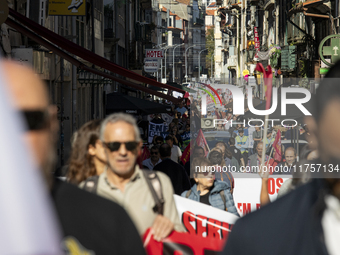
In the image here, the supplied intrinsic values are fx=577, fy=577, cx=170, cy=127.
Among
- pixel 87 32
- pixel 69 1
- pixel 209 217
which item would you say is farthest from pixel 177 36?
pixel 209 217

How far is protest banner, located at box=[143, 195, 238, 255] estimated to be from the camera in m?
2.68

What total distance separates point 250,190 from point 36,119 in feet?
23.4

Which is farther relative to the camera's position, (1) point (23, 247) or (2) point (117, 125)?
(2) point (117, 125)

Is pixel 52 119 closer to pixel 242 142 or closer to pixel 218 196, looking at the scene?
pixel 218 196

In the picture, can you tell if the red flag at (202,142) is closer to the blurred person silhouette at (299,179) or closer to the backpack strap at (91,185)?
the blurred person silhouette at (299,179)

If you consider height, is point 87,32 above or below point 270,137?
above

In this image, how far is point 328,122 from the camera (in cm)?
103

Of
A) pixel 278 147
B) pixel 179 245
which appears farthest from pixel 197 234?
pixel 278 147

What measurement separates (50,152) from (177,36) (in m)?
156

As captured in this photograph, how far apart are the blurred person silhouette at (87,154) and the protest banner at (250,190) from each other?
447 centimetres

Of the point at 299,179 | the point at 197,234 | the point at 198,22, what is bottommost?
the point at 197,234

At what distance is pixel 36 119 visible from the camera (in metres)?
0.82

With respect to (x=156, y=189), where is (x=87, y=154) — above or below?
above

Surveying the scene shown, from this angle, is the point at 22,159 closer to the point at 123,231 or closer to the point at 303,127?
the point at 123,231
